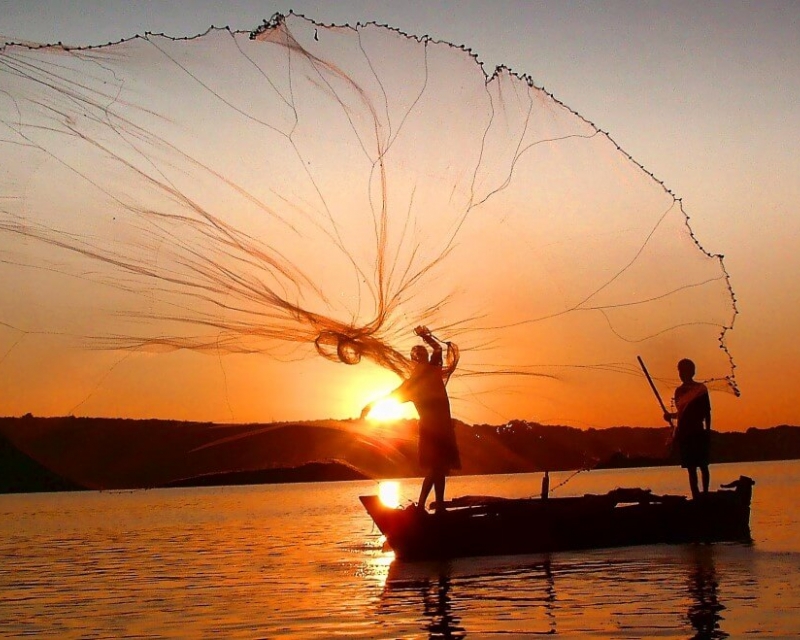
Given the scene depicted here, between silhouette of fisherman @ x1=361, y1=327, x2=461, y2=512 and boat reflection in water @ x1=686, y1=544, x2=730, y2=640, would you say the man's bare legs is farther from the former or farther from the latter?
silhouette of fisherman @ x1=361, y1=327, x2=461, y2=512

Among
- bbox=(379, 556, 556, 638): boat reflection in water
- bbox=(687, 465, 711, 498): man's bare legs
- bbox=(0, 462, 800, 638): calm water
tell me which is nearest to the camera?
bbox=(0, 462, 800, 638): calm water

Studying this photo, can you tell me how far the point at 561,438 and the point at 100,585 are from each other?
26.7 ft

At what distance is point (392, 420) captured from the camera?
18.4 m

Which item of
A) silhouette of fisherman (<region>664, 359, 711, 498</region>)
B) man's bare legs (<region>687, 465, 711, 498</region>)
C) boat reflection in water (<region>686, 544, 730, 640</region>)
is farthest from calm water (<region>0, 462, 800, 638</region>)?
silhouette of fisherman (<region>664, 359, 711, 498</region>)

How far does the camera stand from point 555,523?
65.2 feet

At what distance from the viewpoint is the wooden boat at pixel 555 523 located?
1872 cm

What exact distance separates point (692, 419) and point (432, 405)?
16.0 feet

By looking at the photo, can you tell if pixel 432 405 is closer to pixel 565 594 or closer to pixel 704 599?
pixel 565 594

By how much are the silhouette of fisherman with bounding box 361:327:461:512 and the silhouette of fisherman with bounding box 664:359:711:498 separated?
4.02 metres

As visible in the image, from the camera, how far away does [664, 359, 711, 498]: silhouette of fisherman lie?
1889cm

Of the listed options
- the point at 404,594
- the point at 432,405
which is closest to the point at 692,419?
the point at 432,405

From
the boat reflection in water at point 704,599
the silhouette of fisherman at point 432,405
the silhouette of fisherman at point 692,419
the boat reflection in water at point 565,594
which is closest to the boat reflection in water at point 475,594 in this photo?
the boat reflection in water at point 565,594

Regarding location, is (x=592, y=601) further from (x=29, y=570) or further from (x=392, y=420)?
(x=29, y=570)

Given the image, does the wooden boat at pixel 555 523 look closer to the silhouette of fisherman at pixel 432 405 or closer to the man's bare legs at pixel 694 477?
the man's bare legs at pixel 694 477
